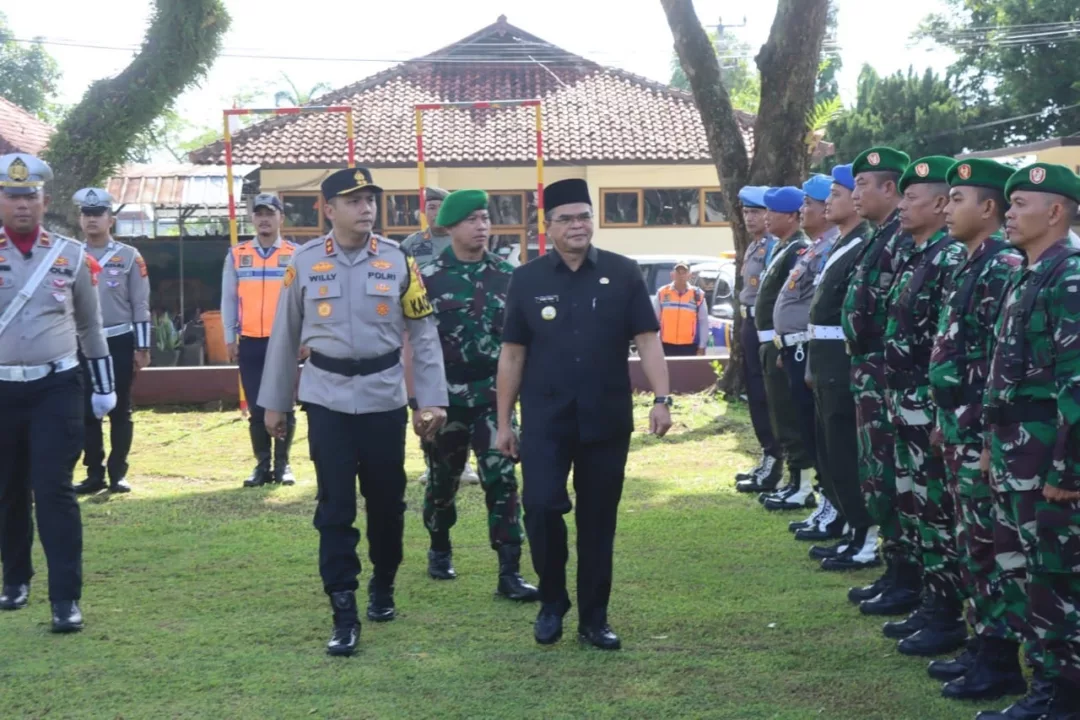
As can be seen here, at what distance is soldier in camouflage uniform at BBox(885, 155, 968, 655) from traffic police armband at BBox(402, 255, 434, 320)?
82.9 inches

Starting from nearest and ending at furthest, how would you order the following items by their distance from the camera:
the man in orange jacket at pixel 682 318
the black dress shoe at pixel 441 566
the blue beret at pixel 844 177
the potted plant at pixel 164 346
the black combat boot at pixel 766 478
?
1. the blue beret at pixel 844 177
2. the black dress shoe at pixel 441 566
3. the black combat boot at pixel 766 478
4. the man in orange jacket at pixel 682 318
5. the potted plant at pixel 164 346

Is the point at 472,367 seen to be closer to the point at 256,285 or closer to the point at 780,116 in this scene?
the point at 256,285

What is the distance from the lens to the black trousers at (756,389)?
9797 millimetres

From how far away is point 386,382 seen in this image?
5.93m

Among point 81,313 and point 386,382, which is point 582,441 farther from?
point 81,313

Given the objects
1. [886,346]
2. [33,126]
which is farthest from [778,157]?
[33,126]

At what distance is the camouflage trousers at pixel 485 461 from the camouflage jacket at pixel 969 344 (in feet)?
8.35

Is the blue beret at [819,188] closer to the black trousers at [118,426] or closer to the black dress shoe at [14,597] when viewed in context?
the black dress shoe at [14,597]

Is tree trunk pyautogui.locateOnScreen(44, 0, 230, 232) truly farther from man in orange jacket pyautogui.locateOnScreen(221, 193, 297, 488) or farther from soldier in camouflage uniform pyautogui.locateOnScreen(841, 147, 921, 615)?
soldier in camouflage uniform pyautogui.locateOnScreen(841, 147, 921, 615)

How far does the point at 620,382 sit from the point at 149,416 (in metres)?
9.90

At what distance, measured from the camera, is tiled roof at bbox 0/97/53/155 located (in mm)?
34000

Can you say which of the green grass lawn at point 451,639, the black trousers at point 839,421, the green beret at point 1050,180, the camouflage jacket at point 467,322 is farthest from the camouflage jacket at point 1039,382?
the camouflage jacket at point 467,322

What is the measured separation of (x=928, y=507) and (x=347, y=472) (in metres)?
2.52

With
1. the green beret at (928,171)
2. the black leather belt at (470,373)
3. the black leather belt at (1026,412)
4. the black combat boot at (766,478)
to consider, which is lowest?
the black combat boot at (766,478)
